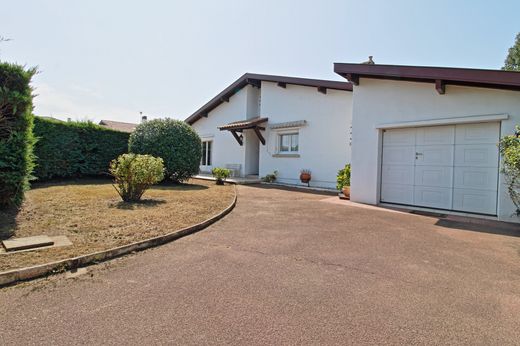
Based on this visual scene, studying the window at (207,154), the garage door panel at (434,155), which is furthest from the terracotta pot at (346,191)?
the window at (207,154)

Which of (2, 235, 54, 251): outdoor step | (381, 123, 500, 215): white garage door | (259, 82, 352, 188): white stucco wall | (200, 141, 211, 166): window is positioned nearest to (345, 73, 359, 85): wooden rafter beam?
(381, 123, 500, 215): white garage door

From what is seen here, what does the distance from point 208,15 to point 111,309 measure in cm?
909

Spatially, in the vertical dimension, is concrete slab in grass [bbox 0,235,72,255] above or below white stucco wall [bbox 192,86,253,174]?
below

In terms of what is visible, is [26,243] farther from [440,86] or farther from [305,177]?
[305,177]

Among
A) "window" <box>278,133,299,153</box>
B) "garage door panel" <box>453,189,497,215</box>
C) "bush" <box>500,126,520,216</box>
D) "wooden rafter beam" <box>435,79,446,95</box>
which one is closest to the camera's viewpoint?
"bush" <box>500,126,520,216</box>

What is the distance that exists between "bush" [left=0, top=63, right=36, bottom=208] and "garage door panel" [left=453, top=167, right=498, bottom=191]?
10210 mm

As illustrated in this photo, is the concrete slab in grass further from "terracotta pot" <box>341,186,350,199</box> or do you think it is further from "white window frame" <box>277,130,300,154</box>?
"white window frame" <box>277,130,300,154</box>

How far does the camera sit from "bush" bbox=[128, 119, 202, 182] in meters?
12.3

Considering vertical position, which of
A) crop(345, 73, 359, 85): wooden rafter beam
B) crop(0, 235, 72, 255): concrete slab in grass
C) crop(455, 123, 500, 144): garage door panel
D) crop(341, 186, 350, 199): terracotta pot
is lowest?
crop(0, 235, 72, 255): concrete slab in grass

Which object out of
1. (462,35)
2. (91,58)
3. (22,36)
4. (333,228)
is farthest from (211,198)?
(462,35)

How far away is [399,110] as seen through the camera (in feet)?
27.3

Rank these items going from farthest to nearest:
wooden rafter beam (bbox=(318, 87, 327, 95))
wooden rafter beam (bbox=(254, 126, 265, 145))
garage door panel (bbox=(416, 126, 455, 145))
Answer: wooden rafter beam (bbox=(254, 126, 265, 145)) < wooden rafter beam (bbox=(318, 87, 327, 95)) < garage door panel (bbox=(416, 126, 455, 145))

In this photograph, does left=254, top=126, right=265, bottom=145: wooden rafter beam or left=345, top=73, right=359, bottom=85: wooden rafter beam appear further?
left=254, top=126, right=265, bottom=145: wooden rafter beam

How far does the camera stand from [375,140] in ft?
28.9
